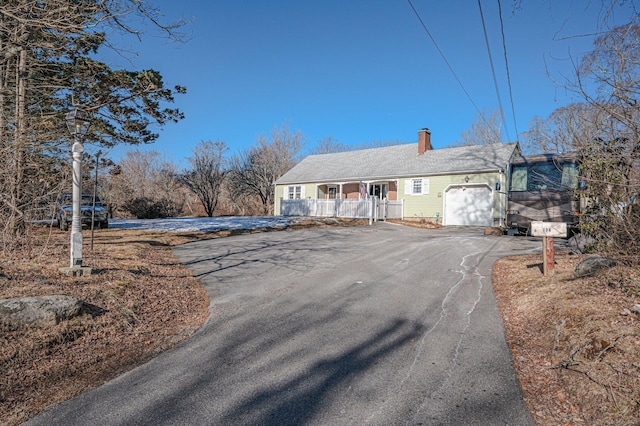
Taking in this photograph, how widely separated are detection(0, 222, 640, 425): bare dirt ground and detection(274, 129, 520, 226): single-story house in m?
12.6

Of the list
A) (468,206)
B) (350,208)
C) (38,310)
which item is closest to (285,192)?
(350,208)

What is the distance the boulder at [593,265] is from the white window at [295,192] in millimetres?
25104

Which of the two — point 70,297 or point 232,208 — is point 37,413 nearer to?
point 70,297

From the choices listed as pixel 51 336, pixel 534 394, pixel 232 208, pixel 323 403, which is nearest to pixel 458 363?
pixel 534 394

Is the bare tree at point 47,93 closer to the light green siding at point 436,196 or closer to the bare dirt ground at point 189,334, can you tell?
the bare dirt ground at point 189,334

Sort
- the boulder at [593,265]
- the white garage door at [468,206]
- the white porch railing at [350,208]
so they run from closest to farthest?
the boulder at [593,265], the white garage door at [468,206], the white porch railing at [350,208]

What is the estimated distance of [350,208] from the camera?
23.0m

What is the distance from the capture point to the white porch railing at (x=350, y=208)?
21.9m

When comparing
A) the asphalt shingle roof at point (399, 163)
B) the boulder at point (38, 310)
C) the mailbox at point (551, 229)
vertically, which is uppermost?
the asphalt shingle roof at point (399, 163)

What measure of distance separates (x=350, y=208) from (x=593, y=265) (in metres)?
17.7


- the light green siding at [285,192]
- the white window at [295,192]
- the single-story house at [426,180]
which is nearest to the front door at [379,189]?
the single-story house at [426,180]

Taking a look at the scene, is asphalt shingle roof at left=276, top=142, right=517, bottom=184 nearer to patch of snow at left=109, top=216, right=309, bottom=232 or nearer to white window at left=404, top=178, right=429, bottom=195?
white window at left=404, top=178, right=429, bottom=195

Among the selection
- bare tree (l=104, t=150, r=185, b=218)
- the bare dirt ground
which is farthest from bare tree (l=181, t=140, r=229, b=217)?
the bare dirt ground

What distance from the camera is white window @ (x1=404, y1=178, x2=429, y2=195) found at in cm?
2312
